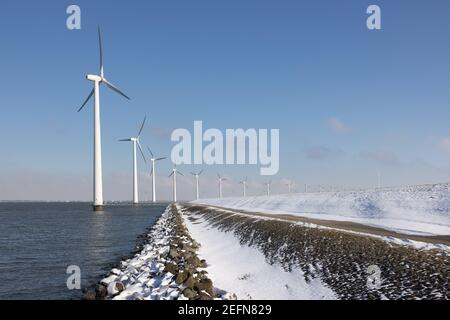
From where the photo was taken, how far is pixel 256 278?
2003 centimetres

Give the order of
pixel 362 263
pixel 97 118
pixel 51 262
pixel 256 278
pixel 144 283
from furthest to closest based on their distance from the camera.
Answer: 1. pixel 97 118
2. pixel 51 262
3. pixel 256 278
4. pixel 144 283
5. pixel 362 263

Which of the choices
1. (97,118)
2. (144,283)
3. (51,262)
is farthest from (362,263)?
(97,118)

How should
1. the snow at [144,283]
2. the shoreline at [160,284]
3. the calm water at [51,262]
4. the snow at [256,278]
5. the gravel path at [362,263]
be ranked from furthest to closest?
1. the calm water at [51,262]
2. the snow at [256,278]
3. the snow at [144,283]
4. the shoreline at [160,284]
5. the gravel path at [362,263]

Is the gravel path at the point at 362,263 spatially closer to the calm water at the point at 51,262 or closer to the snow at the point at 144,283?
the snow at the point at 144,283

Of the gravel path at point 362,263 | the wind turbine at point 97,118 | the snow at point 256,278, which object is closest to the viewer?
the gravel path at point 362,263

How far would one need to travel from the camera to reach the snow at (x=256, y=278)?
53.8ft

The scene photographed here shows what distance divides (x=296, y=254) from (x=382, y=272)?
640cm

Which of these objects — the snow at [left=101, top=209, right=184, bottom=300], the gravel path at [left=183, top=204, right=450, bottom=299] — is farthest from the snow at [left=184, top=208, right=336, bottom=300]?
the snow at [left=101, top=209, right=184, bottom=300]

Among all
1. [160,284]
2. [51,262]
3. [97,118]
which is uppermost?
[97,118]

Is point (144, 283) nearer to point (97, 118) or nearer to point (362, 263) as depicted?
point (362, 263)

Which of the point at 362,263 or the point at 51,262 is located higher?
the point at 362,263

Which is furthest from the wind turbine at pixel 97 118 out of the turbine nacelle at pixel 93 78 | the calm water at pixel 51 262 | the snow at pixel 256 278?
the snow at pixel 256 278

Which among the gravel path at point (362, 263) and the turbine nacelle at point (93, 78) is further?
the turbine nacelle at point (93, 78)
